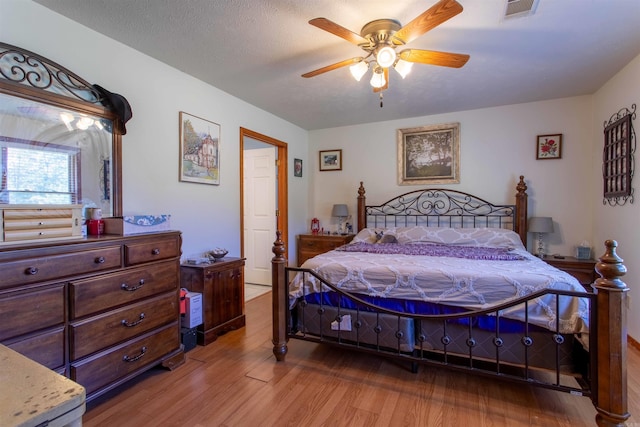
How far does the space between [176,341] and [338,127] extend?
12.5ft

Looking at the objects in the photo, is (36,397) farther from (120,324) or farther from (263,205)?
(263,205)

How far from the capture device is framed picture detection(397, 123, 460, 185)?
4293mm

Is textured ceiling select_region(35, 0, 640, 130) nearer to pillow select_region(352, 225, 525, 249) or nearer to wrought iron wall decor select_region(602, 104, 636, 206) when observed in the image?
wrought iron wall decor select_region(602, 104, 636, 206)

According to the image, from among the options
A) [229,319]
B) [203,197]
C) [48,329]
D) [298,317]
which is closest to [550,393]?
[298,317]

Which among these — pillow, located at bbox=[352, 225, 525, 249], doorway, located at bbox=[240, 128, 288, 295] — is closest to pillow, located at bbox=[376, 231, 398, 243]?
pillow, located at bbox=[352, 225, 525, 249]

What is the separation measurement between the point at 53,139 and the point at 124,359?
1.50 meters

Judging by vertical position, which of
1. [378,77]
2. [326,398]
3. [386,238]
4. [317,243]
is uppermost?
[378,77]

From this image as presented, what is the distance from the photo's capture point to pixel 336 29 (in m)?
1.90

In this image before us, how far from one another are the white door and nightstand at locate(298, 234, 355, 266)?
46 centimetres

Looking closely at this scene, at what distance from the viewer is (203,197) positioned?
3.24 meters

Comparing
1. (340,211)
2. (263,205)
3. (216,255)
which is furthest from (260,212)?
(216,255)

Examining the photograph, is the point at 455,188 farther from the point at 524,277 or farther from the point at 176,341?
the point at 176,341

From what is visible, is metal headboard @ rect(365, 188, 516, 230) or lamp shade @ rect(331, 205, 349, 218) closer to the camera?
metal headboard @ rect(365, 188, 516, 230)

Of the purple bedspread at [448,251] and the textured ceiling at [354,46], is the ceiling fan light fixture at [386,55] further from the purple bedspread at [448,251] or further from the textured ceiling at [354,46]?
the purple bedspread at [448,251]
